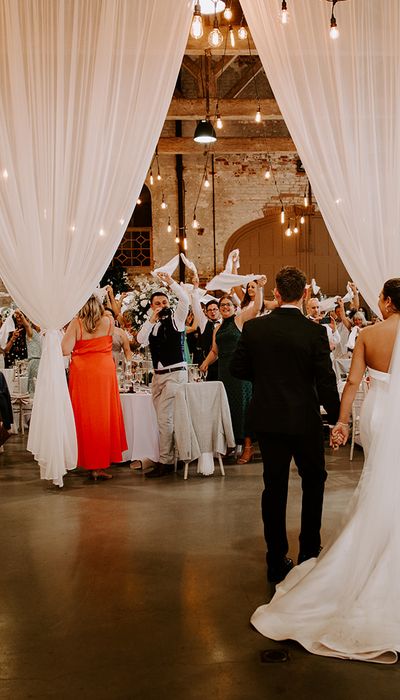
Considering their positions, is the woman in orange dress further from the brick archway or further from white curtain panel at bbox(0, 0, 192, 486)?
the brick archway

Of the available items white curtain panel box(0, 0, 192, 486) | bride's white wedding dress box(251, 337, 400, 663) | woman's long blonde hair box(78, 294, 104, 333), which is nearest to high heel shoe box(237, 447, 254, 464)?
woman's long blonde hair box(78, 294, 104, 333)

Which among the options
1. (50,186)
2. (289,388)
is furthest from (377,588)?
(50,186)

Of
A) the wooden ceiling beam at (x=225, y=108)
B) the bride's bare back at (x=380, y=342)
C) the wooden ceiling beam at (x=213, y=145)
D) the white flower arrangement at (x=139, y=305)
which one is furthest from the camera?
the wooden ceiling beam at (x=213, y=145)

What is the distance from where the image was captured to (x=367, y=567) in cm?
293

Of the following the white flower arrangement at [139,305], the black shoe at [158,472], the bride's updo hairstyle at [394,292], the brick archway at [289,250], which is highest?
the brick archway at [289,250]

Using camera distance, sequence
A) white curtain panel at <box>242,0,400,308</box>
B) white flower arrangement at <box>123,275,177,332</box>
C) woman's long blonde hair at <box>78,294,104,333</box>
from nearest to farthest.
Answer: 1. white curtain panel at <box>242,0,400,308</box>
2. woman's long blonde hair at <box>78,294,104,333</box>
3. white flower arrangement at <box>123,275,177,332</box>

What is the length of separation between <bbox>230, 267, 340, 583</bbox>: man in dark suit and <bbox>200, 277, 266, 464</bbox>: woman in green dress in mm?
2988

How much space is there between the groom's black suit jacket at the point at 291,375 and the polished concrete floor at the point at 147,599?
0.88 m

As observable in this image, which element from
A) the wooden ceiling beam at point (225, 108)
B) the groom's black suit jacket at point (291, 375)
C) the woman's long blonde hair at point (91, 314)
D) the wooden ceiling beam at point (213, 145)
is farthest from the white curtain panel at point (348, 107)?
the wooden ceiling beam at point (213, 145)

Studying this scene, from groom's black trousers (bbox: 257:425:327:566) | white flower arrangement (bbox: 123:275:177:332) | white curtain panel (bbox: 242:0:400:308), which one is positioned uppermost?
white curtain panel (bbox: 242:0:400:308)

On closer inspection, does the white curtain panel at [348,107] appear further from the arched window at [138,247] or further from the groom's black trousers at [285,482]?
the arched window at [138,247]

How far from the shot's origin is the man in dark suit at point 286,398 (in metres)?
3.44

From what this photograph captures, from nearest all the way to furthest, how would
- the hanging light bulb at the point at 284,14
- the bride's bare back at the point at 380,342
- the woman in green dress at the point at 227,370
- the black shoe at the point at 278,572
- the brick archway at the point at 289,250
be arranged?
the bride's bare back at the point at 380,342, the black shoe at the point at 278,572, the hanging light bulb at the point at 284,14, the woman in green dress at the point at 227,370, the brick archway at the point at 289,250

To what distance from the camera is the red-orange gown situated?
19.4 ft
